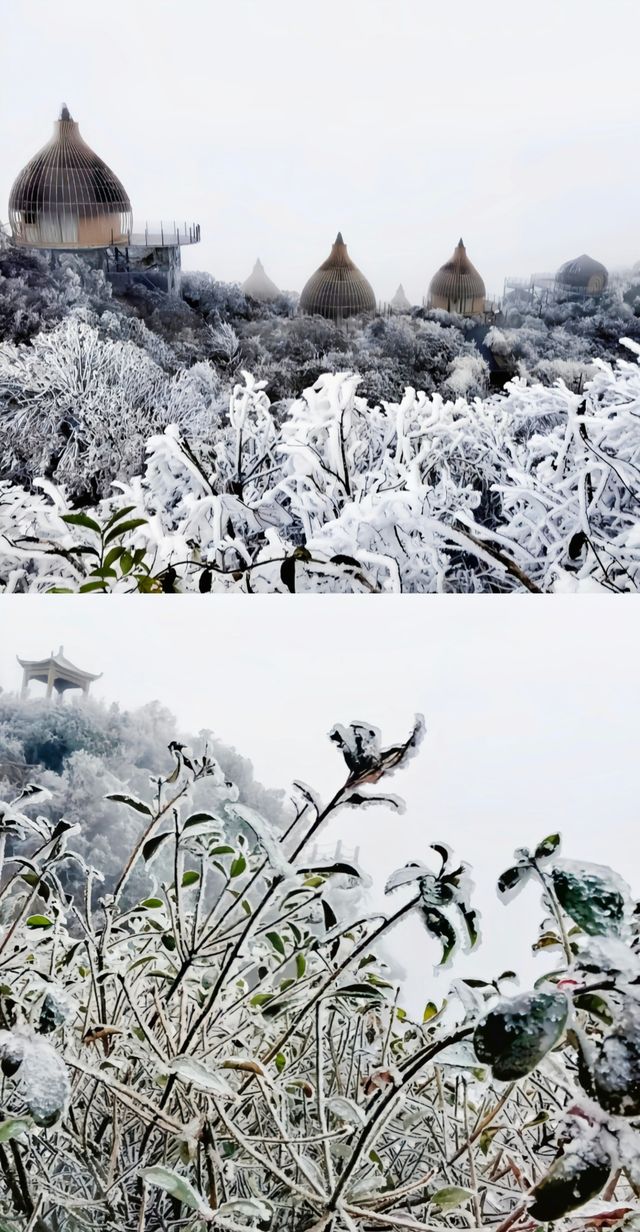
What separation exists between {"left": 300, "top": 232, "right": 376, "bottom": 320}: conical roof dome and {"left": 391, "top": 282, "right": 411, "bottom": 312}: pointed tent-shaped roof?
0.03m

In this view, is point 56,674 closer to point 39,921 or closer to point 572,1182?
point 39,921

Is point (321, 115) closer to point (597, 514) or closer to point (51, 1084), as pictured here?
point (597, 514)

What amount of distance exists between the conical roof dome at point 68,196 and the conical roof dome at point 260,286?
0.55 feet

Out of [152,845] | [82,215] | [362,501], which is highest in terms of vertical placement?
[82,215]

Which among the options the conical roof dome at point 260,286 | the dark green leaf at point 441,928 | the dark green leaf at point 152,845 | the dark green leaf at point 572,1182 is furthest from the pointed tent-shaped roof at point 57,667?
the conical roof dome at point 260,286

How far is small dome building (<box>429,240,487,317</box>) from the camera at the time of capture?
118cm

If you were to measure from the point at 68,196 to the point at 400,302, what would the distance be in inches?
17.4

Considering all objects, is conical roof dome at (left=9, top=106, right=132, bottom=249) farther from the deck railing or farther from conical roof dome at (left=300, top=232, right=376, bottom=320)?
conical roof dome at (left=300, top=232, right=376, bottom=320)

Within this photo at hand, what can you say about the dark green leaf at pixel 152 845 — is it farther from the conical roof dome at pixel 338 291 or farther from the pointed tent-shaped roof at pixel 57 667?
the conical roof dome at pixel 338 291

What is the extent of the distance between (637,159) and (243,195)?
0.49 meters

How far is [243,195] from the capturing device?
3.84 ft

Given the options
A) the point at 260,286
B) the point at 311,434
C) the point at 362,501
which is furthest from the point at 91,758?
the point at 260,286

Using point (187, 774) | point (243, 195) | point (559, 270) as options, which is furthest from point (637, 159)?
point (187, 774)

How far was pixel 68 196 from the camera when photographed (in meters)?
1.17
